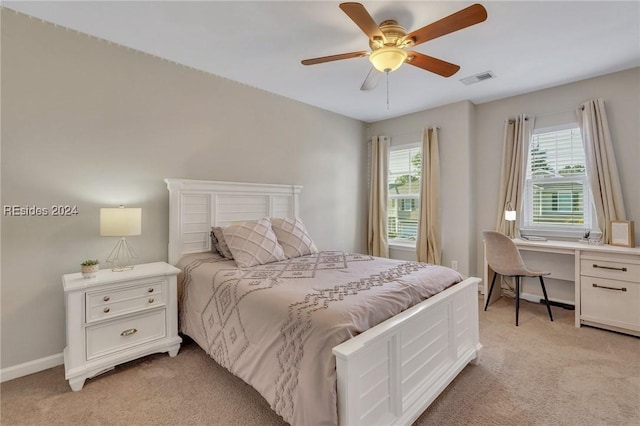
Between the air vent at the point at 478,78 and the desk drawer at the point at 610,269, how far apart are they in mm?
2002

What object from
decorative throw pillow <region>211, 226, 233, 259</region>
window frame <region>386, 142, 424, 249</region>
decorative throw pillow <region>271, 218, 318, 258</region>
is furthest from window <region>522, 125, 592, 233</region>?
decorative throw pillow <region>211, 226, 233, 259</region>

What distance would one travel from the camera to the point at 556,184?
3453 mm

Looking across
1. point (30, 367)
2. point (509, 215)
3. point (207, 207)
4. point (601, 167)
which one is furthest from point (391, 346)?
point (601, 167)

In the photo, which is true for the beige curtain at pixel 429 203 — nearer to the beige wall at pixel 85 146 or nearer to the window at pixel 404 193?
the window at pixel 404 193

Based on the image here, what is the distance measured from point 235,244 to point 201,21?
168 cm

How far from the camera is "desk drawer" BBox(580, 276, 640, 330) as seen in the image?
2.60 meters

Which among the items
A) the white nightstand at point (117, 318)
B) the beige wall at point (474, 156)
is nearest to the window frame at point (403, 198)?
the beige wall at point (474, 156)

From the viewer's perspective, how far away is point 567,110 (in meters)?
3.30

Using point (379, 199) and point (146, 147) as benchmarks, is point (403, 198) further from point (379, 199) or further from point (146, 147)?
point (146, 147)

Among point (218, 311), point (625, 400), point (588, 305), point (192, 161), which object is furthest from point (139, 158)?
point (588, 305)

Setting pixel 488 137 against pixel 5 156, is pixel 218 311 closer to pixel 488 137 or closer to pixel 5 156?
pixel 5 156

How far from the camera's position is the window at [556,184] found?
10.8 ft

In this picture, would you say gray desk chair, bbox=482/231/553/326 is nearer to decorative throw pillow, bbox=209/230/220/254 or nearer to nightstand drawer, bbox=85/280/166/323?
decorative throw pillow, bbox=209/230/220/254

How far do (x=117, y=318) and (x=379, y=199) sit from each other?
3.54 metres
